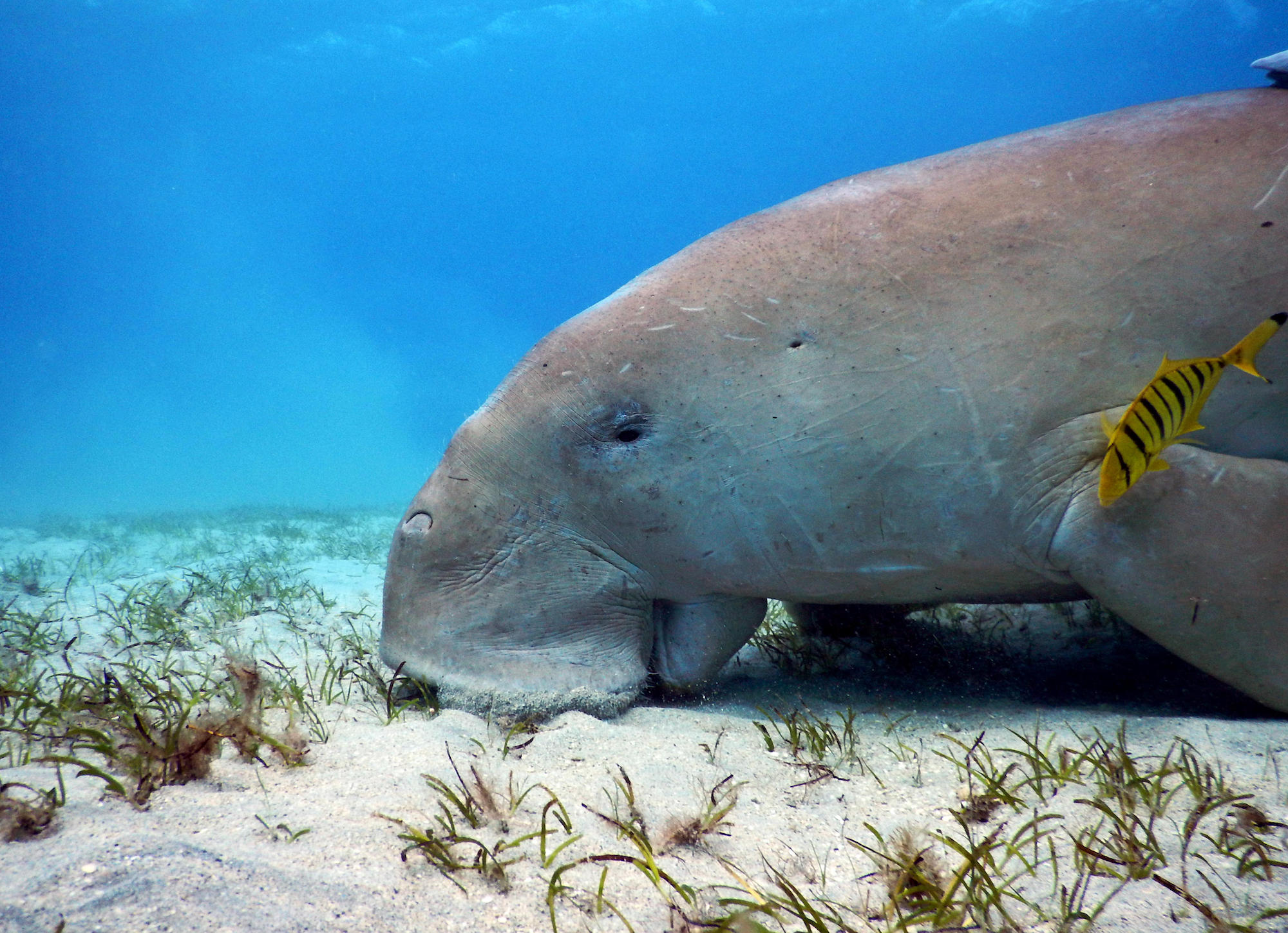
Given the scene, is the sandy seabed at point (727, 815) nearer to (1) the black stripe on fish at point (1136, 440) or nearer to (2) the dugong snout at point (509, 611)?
(2) the dugong snout at point (509, 611)

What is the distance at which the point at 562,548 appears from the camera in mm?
2604

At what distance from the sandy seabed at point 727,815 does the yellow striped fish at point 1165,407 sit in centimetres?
76

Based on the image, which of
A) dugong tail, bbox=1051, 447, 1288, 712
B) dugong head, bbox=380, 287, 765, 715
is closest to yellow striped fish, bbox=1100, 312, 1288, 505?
dugong tail, bbox=1051, 447, 1288, 712

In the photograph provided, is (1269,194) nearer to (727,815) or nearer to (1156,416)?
(1156,416)

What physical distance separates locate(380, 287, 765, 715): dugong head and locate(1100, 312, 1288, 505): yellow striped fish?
4.15 ft

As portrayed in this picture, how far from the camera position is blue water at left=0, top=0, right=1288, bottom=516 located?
6475cm

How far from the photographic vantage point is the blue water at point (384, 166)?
212 feet

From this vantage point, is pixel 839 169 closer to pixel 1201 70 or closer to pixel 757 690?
pixel 1201 70

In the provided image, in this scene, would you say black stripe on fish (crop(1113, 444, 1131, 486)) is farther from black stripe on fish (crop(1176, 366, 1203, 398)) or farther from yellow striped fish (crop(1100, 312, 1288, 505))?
black stripe on fish (crop(1176, 366, 1203, 398))

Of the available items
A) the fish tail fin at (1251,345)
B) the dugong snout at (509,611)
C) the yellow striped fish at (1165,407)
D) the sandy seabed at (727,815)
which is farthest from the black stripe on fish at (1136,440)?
the dugong snout at (509,611)

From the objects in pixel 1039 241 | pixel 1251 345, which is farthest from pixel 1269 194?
pixel 1251 345

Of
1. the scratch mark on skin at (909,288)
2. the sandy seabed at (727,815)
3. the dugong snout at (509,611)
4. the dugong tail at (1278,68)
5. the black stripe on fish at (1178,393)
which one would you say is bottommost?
the sandy seabed at (727,815)

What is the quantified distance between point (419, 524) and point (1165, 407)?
2550mm

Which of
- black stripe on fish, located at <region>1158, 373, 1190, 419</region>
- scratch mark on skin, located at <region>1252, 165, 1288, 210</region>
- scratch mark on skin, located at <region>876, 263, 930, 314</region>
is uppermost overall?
scratch mark on skin, located at <region>1252, 165, 1288, 210</region>
